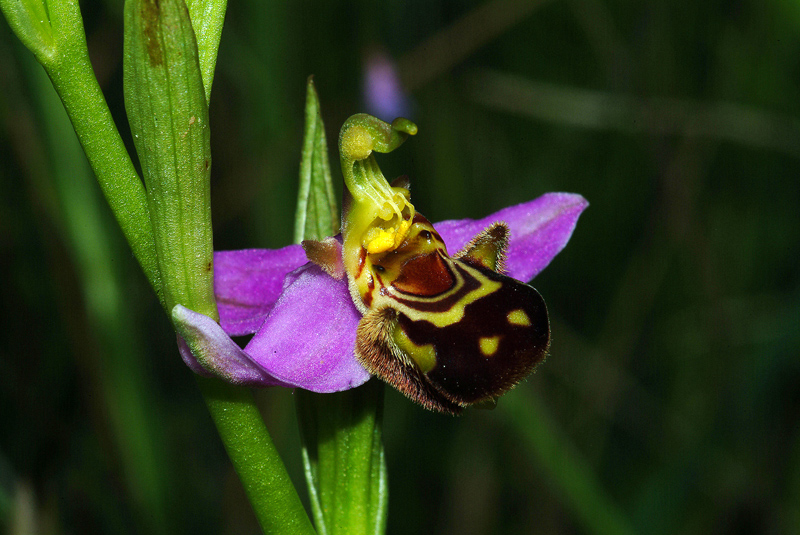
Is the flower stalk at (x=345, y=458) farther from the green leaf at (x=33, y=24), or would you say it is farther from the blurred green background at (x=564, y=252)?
the blurred green background at (x=564, y=252)

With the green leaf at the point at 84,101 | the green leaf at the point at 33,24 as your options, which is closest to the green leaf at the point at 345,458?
the green leaf at the point at 84,101

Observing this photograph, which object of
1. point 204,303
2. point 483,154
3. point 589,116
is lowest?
point 483,154

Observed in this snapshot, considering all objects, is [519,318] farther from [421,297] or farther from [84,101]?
[84,101]

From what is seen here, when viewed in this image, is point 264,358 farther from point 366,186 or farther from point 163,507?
point 163,507

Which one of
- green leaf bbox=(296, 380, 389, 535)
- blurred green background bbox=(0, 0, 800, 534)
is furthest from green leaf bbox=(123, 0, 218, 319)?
blurred green background bbox=(0, 0, 800, 534)

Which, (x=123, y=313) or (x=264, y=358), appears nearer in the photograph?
(x=264, y=358)

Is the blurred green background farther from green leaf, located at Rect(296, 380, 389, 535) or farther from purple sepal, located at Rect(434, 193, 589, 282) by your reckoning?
green leaf, located at Rect(296, 380, 389, 535)

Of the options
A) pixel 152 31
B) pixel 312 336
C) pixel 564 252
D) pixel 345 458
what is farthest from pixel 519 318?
pixel 564 252

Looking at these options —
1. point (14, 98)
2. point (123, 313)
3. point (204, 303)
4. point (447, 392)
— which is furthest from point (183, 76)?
point (14, 98)
